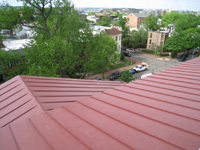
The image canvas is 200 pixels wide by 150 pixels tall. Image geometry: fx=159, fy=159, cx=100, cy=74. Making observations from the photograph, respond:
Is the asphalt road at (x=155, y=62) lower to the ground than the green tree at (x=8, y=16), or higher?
lower

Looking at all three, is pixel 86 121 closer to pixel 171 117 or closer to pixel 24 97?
pixel 171 117

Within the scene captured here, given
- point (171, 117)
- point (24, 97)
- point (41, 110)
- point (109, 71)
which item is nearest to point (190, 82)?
point (171, 117)

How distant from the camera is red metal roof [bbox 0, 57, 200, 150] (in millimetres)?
3824

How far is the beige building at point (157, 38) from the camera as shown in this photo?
48.3 metres

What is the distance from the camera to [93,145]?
12.4 feet

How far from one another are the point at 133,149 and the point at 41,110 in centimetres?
352

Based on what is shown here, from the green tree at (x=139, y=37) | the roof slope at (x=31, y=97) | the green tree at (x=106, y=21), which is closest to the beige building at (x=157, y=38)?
the green tree at (x=139, y=37)

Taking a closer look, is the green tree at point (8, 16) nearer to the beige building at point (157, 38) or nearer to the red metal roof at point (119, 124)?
the red metal roof at point (119, 124)

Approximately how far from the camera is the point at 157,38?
162 feet

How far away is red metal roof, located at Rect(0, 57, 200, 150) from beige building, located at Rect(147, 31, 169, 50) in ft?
151

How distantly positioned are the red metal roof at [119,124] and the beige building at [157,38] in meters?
46.1

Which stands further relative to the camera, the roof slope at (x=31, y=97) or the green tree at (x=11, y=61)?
the green tree at (x=11, y=61)

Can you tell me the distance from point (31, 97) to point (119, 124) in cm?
406

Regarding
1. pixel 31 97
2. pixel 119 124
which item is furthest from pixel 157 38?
pixel 119 124
